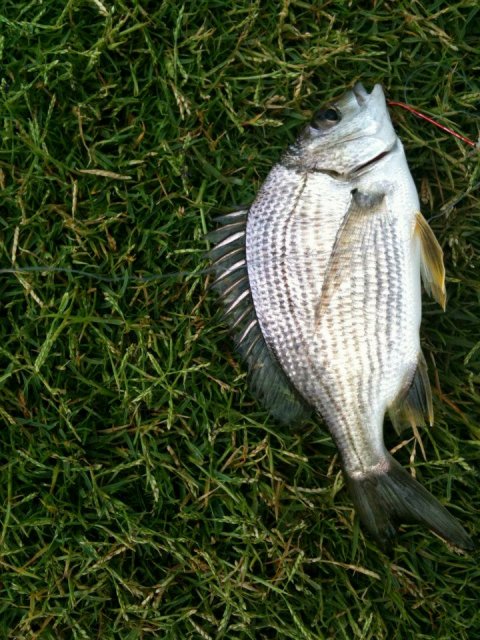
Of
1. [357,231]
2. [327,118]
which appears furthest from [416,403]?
[327,118]

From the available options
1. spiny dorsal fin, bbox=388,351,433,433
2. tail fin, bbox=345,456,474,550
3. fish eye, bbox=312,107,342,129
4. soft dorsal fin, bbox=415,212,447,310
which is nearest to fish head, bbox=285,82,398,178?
fish eye, bbox=312,107,342,129

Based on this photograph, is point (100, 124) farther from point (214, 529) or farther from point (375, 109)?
point (214, 529)

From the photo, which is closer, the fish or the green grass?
the fish

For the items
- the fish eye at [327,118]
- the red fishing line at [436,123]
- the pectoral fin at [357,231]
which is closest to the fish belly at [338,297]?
the pectoral fin at [357,231]

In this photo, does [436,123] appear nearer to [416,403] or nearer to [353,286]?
[353,286]

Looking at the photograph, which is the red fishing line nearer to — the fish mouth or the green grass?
the green grass

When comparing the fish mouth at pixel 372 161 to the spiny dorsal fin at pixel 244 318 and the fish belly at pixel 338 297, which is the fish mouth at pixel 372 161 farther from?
the spiny dorsal fin at pixel 244 318

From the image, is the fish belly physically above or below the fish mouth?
below

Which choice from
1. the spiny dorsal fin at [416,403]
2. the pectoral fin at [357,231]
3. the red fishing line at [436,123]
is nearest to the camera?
the pectoral fin at [357,231]

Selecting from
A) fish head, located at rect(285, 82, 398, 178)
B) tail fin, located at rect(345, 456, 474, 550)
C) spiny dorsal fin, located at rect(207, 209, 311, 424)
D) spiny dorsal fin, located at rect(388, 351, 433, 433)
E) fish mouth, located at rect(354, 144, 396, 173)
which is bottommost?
tail fin, located at rect(345, 456, 474, 550)

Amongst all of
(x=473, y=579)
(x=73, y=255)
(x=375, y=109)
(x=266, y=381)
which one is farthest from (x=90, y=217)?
(x=473, y=579)
